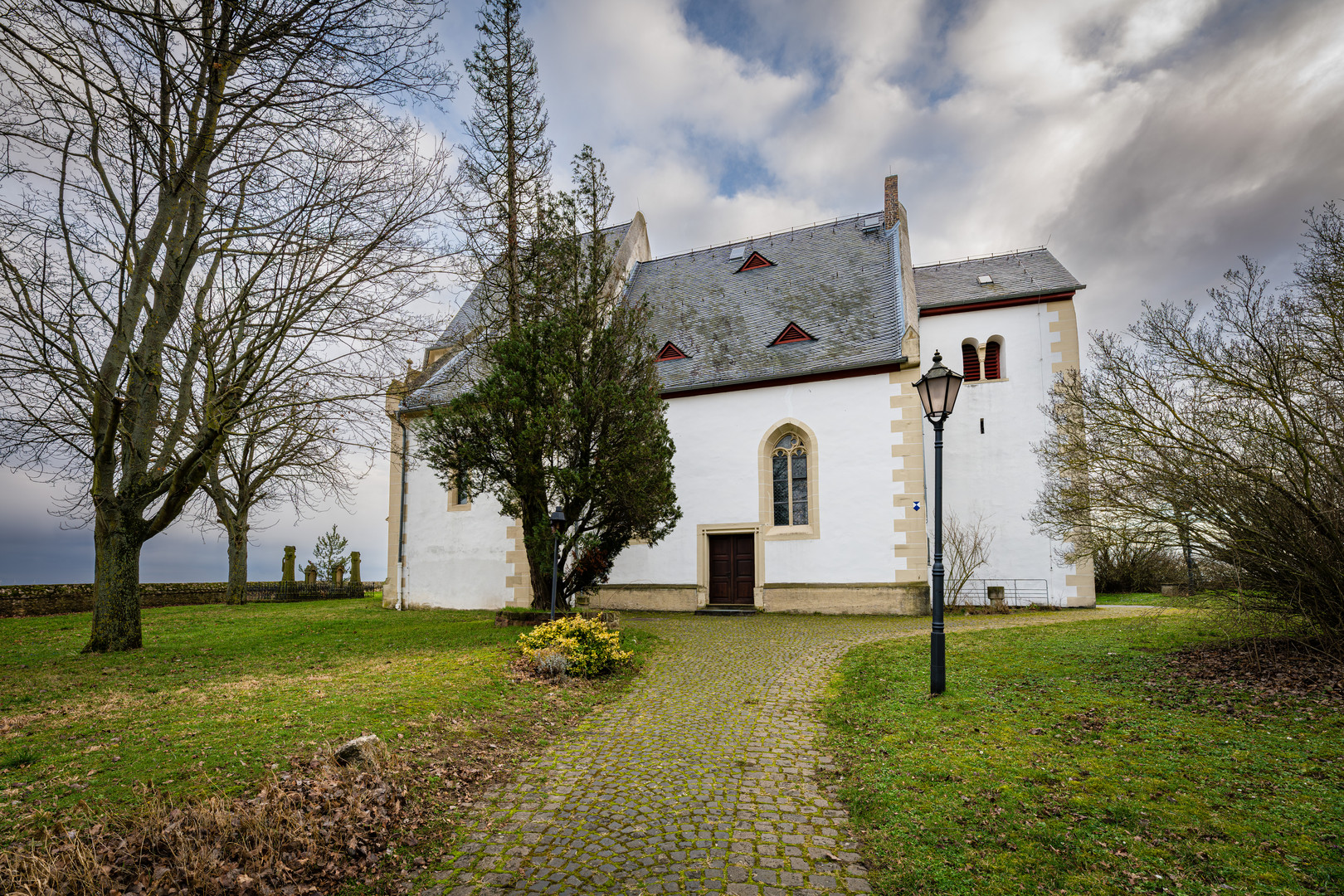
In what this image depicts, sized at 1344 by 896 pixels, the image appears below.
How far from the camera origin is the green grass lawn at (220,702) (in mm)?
4539

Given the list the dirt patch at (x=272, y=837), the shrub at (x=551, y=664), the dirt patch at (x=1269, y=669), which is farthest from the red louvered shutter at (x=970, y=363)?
the dirt patch at (x=272, y=837)

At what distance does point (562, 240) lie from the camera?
13.6m

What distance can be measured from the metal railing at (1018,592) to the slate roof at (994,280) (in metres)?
8.20

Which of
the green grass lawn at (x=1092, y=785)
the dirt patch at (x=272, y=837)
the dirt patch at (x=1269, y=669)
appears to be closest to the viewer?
the dirt patch at (x=272, y=837)

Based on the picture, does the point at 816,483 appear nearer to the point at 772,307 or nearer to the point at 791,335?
the point at 791,335

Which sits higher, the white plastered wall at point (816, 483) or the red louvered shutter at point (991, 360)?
the red louvered shutter at point (991, 360)

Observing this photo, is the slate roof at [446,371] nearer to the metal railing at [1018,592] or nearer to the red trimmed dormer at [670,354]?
the red trimmed dormer at [670,354]

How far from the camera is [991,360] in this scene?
789 inches

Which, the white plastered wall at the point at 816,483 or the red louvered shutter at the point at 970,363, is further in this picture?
the red louvered shutter at the point at 970,363

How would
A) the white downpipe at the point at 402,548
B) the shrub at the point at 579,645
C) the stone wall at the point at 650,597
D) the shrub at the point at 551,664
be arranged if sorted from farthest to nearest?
the white downpipe at the point at 402,548 < the stone wall at the point at 650,597 < the shrub at the point at 579,645 < the shrub at the point at 551,664

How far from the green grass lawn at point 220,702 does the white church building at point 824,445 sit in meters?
6.20

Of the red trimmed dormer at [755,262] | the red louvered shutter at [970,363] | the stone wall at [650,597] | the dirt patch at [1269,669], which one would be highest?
the red trimmed dormer at [755,262]

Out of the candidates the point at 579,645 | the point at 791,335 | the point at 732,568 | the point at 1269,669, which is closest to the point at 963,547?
the point at 732,568

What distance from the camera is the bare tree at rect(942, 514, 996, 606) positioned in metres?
18.2
